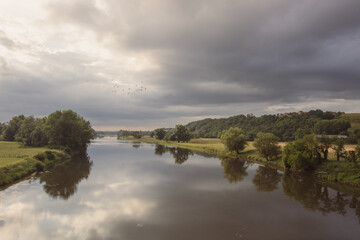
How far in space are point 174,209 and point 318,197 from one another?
18.6 meters

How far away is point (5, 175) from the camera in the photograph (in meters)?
28.2

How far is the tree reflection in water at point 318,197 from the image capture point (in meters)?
21.7

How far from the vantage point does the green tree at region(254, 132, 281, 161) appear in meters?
48.8

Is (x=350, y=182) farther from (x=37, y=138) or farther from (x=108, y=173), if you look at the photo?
(x=37, y=138)

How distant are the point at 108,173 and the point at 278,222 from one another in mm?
29575

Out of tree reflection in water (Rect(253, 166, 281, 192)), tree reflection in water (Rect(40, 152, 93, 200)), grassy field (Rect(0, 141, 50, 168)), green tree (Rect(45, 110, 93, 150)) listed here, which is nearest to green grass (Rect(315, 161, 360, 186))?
tree reflection in water (Rect(253, 166, 281, 192))

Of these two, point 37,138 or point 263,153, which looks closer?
point 263,153

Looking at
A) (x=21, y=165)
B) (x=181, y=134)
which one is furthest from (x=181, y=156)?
(x=181, y=134)

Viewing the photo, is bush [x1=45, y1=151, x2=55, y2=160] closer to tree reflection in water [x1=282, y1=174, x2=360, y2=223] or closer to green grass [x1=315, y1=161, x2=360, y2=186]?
tree reflection in water [x1=282, y1=174, x2=360, y2=223]

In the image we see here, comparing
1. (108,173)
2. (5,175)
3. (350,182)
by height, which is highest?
(5,175)

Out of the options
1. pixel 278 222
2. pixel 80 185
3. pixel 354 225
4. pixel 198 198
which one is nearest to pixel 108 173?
pixel 80 185

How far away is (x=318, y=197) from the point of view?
25.2m

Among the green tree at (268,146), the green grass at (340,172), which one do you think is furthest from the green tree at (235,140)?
the green grass at (340,172)

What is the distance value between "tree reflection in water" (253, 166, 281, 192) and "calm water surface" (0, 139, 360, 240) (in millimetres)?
159
